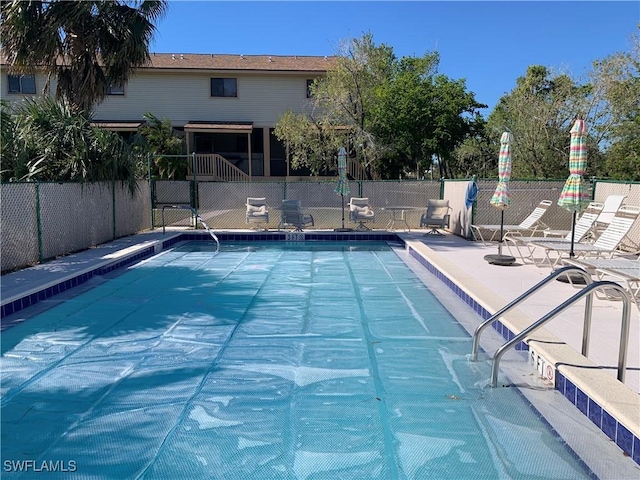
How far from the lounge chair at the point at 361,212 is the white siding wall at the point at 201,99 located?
10.4 meters

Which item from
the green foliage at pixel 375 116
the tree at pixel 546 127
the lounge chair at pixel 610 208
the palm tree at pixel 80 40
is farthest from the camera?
the tree at pixel 546 127

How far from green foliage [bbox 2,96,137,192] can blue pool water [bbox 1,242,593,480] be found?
437 centimetres

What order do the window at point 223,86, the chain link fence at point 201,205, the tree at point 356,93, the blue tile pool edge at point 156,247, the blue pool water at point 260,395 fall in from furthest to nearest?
the window at point 223,86 → the tree at point 356,93 → the chain link fence at point 201,205 → the blue tile pool edge at point 156,247 → the blue pool water at point 260,395

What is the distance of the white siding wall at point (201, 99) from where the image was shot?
22750 millimetres

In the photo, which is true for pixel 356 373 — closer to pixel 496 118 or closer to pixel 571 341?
pixel 571 341

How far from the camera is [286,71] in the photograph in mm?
22250

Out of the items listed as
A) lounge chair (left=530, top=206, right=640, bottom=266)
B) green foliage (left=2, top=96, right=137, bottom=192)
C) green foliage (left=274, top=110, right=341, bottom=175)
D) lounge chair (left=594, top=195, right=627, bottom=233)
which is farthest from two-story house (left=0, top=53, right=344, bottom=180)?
lounge chair (left=530, top=206, right=640, bottom=266)

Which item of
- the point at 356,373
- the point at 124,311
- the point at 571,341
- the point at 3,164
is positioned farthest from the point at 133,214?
the point at 571,341

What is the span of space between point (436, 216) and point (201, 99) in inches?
576

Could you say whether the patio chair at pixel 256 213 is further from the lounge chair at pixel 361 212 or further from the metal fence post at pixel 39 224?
the metal fence post at pixel 39 224

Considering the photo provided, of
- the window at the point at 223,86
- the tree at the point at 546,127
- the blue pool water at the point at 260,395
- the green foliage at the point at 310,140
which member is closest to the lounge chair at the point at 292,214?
the blue pool water at the point at 260,395

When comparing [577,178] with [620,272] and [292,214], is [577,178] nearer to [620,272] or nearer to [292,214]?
[620,272]

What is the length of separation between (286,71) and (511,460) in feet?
70.2

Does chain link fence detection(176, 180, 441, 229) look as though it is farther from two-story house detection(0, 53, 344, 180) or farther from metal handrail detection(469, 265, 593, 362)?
metal handrail detection(469, 265, 593, 362)
